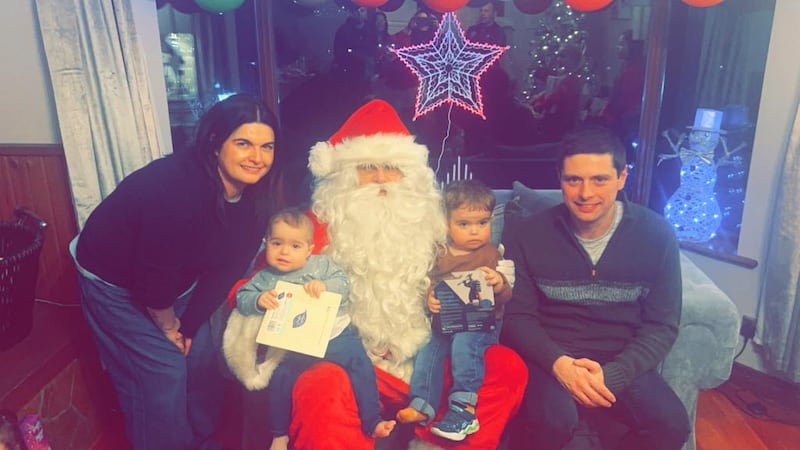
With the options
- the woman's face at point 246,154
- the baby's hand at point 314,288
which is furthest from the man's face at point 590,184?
the woman's face at point 246,154

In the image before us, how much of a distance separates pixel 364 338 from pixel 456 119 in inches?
54.7

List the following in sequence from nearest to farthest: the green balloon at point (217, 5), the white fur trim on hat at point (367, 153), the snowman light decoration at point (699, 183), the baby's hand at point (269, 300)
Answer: the baby's hand at point (269, 300), the white fur trim on hat at point (367, 153), the green balloon at point (217, 5), the snowman light decoration at point (699, 183)

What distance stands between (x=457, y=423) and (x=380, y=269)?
573mm

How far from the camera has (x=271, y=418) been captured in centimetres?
189

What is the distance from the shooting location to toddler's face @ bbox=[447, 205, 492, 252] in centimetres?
200

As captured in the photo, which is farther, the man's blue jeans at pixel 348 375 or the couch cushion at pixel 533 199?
the couch cushion at pixel 533 199

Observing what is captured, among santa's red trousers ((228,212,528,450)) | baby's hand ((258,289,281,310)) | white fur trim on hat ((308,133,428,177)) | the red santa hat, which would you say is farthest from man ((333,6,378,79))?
santa's red trousers ((228,212,528,450))

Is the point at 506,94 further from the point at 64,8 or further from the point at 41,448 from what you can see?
the point at 41,448

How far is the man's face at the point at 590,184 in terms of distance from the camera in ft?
6.11

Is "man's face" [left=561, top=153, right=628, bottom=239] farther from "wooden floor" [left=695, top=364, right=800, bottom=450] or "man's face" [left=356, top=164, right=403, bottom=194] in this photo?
"wooden floor" [left=695, top=364, right=800, bottom=450]

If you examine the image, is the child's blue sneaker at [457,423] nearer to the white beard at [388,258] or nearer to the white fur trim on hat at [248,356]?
the white beard at [388,258]

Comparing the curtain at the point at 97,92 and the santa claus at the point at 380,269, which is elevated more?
the curtain at the point at 97,92

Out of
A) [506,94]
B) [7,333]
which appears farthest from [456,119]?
[7,333]

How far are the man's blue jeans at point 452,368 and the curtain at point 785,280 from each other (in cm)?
132
